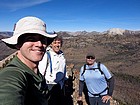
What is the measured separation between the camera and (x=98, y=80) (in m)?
5.05

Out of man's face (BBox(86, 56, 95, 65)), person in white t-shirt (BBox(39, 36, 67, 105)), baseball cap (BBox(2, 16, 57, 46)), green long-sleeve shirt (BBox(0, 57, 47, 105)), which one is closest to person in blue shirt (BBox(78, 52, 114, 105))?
man's face (BBox(86, 56, 95, 65))

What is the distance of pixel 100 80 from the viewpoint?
5.05 meters

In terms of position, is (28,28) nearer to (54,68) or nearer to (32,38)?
(32,38)

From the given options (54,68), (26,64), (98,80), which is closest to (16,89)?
(26,64)

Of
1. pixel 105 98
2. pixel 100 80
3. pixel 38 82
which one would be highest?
pixel 38 82

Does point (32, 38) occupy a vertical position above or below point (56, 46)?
above

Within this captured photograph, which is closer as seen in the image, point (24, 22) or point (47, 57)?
point (24, 22)

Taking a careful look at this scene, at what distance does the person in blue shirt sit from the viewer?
16.4ft

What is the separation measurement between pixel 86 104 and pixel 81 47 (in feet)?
533

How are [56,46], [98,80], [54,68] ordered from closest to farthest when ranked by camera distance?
[54,68], [56,46], [98,80]

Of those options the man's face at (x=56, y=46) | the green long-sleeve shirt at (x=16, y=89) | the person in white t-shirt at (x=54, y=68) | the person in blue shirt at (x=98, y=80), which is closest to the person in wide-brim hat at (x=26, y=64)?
the green long-sleeve shirt at (x=16, y=89)

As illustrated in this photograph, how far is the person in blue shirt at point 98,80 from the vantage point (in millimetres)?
5004

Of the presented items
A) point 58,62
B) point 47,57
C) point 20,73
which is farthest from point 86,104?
point 20,73

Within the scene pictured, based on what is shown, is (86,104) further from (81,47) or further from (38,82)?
(81,47)
